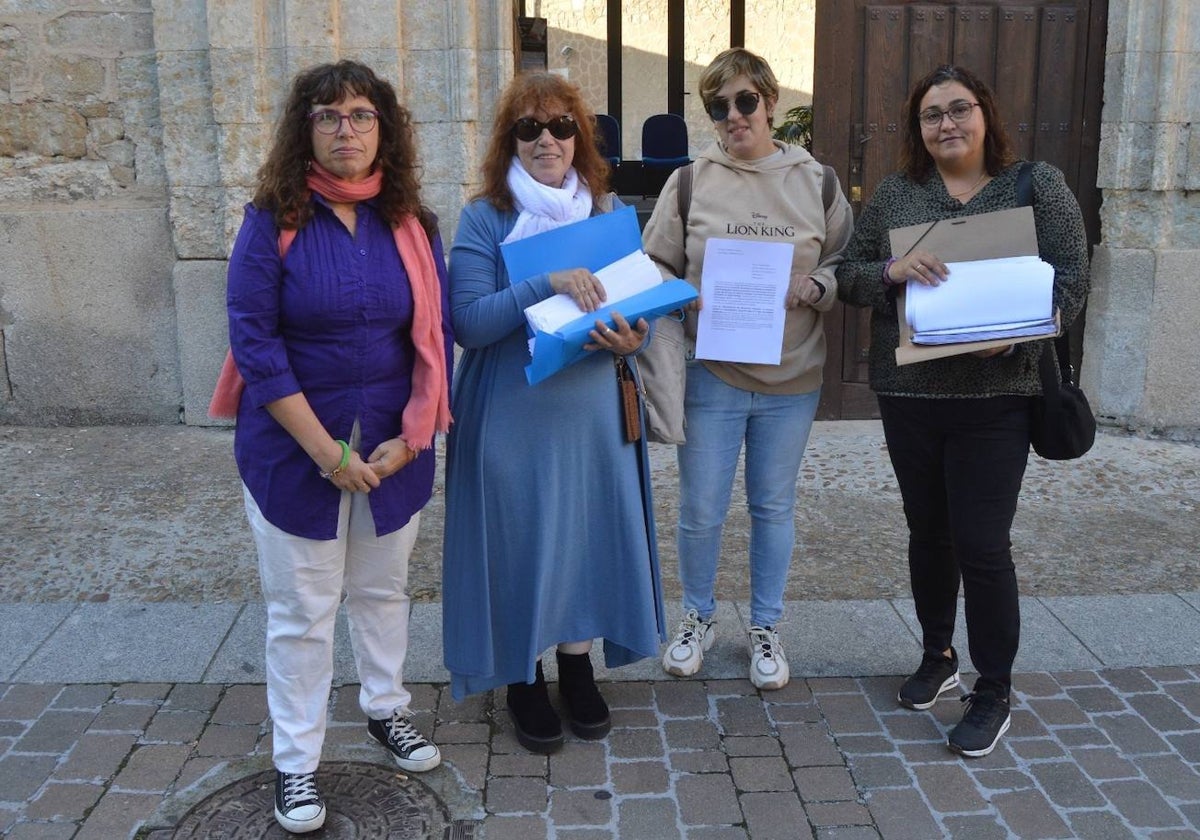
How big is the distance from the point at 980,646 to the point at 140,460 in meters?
4.40

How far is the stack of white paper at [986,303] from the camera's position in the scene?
296cm

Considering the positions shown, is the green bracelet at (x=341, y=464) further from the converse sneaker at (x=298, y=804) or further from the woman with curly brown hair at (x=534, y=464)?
the converse sneaker at (x=298, y=804)

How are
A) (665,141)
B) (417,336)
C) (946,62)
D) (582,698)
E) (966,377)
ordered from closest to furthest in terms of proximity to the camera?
(417,336) < (966,377) < (582,698) < (946,62) < (665,141)

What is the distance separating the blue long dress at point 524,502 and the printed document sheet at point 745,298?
0.40 metres

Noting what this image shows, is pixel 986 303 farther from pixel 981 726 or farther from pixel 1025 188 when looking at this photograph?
pixel 981 726

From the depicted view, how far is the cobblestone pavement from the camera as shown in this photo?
116 inches

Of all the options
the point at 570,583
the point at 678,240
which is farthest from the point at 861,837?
the point at 678,240

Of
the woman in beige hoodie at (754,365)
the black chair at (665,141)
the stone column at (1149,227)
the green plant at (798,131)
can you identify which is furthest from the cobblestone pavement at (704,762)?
the black chair at (665,141)

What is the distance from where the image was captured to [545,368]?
294cm

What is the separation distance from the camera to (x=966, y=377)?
10.3 ft

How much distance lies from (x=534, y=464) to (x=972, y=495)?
1.19 metres

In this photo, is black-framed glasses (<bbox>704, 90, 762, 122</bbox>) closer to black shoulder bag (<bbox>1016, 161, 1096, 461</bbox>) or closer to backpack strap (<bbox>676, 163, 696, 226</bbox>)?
backpack strap (<bbox>676, 163, 696, 226</bbox>)

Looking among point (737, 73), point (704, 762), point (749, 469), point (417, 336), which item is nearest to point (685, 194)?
point (737, 73)

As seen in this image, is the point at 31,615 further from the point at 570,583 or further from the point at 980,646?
the point at 980,646
